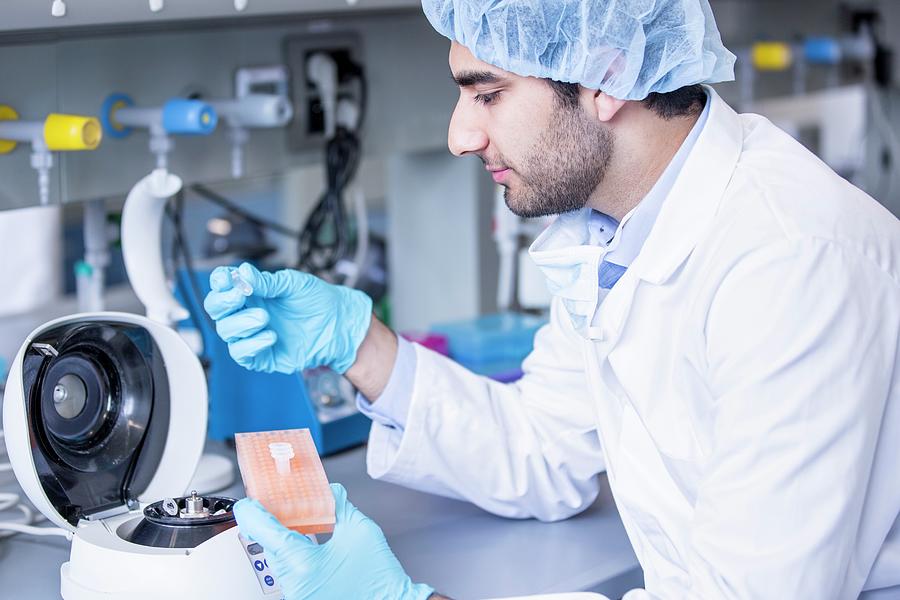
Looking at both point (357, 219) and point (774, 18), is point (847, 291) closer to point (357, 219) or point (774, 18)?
point (357, 219)

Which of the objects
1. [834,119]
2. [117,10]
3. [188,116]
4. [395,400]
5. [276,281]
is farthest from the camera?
[834,119]

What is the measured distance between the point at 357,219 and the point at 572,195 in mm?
944

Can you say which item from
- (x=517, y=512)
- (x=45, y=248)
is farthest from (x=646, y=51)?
(x=45, y=248)

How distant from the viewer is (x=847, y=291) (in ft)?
3.46

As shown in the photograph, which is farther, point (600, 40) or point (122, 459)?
point (122, 459)

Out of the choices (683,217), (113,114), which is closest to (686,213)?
(683,217)

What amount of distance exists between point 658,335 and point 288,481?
45 centimetres

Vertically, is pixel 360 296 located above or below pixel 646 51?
below

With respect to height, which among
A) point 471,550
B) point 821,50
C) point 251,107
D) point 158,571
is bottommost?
point 471,550

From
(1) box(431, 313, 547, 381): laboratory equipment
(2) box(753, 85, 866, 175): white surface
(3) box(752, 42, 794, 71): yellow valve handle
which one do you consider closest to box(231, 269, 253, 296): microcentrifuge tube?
(1) box(431, 313, 547, 381): laboratory equipment

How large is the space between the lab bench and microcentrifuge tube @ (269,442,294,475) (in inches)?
9.8

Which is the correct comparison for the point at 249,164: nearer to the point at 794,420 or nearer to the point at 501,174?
the point at 501,174

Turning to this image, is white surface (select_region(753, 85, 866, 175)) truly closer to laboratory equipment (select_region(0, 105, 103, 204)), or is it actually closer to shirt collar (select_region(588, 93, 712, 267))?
shirt collar (select_region(588, 93, 712, 267))

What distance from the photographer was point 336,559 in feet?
3.66
